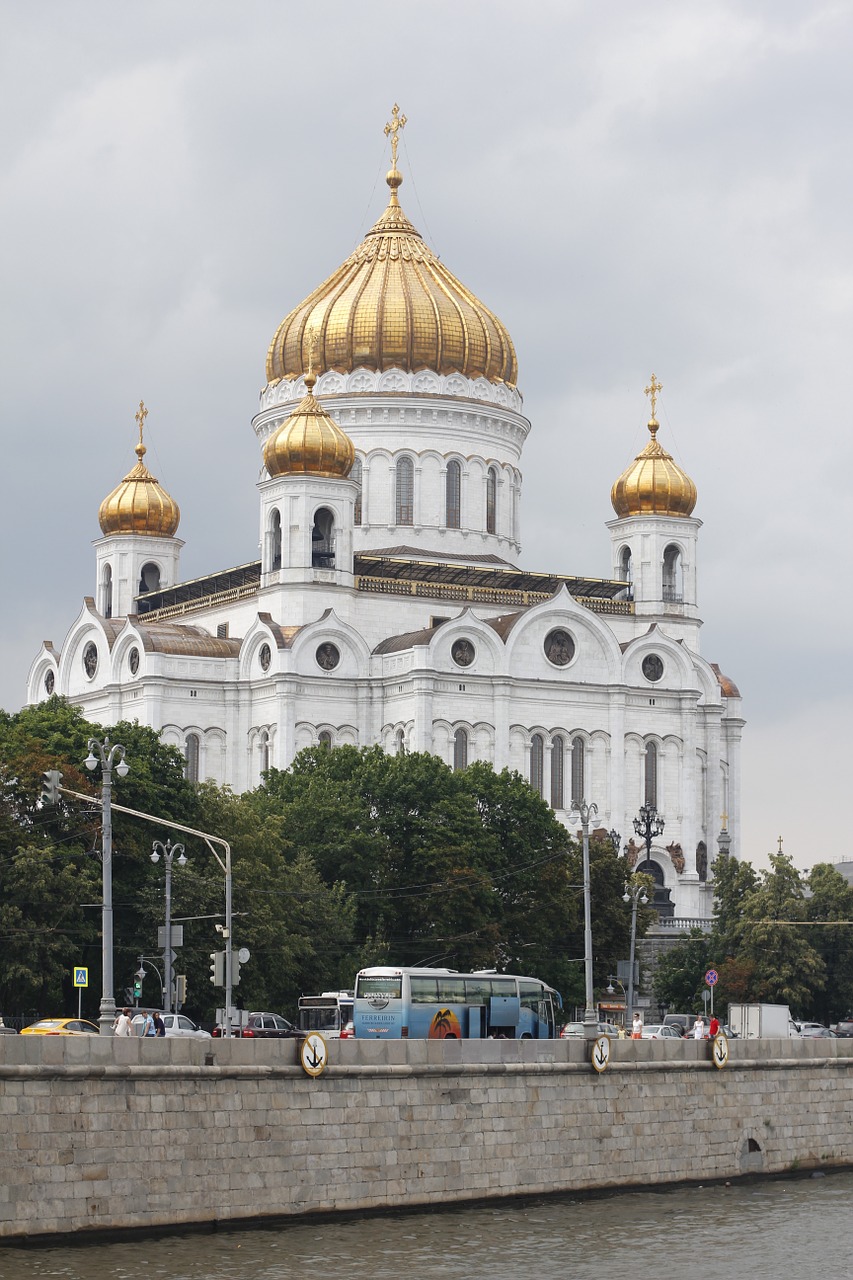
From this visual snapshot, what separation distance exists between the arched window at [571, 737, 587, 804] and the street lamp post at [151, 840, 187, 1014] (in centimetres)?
3109

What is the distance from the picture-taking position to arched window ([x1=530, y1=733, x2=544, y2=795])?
292ft

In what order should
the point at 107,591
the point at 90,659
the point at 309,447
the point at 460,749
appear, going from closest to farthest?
the point at 460,749 → the point at 309,447 → the point at 90,659 → the point at 107,591

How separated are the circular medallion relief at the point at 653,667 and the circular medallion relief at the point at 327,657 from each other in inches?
475

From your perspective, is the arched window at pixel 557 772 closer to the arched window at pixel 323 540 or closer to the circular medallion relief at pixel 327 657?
the circular medallion relief at pixel 327 657

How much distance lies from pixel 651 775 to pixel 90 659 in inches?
829

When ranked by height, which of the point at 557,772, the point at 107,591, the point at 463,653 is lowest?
the point at 557,772

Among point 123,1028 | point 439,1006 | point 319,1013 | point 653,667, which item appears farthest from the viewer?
point 653,667

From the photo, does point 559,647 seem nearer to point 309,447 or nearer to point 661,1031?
point 309,447

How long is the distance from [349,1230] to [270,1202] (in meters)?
1.38

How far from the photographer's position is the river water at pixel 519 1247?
3516 centimetres

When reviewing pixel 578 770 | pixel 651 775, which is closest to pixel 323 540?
pixel 578 770

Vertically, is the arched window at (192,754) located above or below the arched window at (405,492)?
below

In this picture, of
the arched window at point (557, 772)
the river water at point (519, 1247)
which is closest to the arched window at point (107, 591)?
the arched window at point (557, 772)

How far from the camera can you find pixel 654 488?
97.8m
